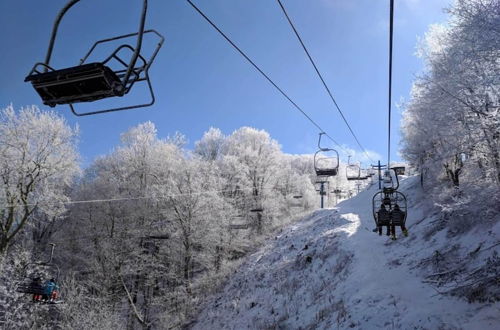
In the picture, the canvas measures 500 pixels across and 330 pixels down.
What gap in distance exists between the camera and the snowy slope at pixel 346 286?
32.9ft

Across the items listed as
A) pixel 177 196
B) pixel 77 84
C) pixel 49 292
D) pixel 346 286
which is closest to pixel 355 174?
pixel 177 196

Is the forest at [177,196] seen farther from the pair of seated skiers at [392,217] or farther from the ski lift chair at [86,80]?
the ski lift chair at [86,80]

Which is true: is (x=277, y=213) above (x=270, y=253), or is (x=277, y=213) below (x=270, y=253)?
above

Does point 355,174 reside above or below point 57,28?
above

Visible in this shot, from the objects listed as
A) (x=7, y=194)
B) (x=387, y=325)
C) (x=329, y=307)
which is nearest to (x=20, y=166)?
(x=7, y=194)

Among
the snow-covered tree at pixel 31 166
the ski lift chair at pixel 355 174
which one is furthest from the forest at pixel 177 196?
the ski lift chair at pixel 355 174

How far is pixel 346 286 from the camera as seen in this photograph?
14789 millimetres

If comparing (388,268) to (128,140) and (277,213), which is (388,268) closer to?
(277,213)

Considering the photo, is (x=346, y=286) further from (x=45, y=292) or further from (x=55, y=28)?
(x=55, y=28)

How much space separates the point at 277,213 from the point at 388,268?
74.6ft

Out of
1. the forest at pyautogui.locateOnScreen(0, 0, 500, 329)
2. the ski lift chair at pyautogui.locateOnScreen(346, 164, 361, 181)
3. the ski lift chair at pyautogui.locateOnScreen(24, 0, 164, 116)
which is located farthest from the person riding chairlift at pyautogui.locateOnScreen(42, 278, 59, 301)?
the ski lift chair at pyautogui.locateOnScreen(346, 164, 361, 181)

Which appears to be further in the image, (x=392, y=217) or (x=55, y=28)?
(x=392, y=217)

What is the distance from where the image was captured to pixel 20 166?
19.3m

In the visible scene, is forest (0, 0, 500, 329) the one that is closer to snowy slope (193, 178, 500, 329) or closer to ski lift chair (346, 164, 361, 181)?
snowy slope (193, 178, 500, 329)
